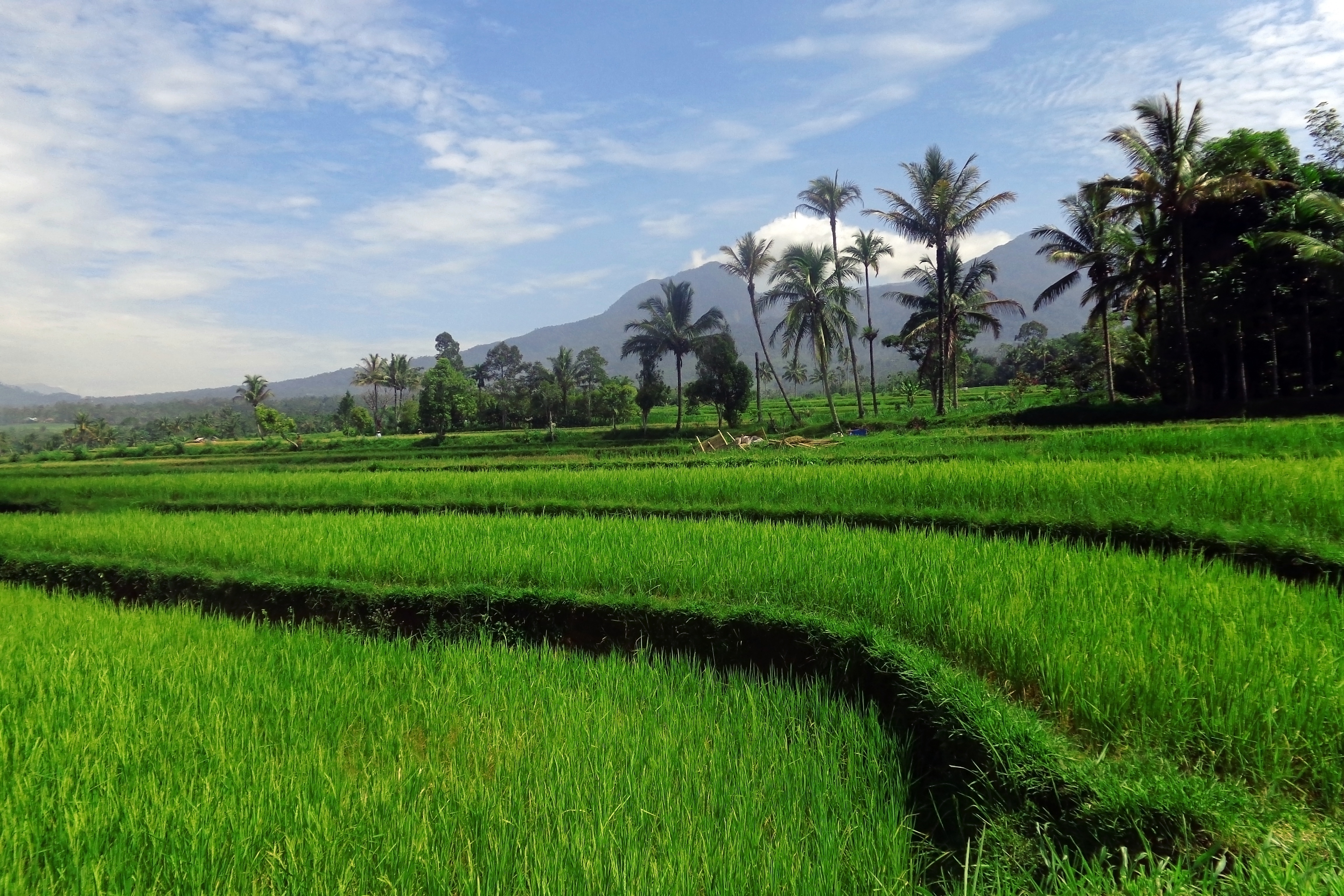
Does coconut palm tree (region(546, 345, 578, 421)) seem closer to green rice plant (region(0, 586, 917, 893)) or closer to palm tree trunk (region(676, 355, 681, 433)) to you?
palm tree trunk (region(676, 355, 681, 433))

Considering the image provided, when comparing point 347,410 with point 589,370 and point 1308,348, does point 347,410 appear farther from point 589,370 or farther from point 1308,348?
point 1308,348

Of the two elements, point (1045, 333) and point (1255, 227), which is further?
point (1045, 333)

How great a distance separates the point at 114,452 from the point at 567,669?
4436cm

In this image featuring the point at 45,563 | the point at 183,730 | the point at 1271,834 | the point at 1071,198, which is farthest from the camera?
the point at 1071,198

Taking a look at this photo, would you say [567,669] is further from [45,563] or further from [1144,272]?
[1144,272]

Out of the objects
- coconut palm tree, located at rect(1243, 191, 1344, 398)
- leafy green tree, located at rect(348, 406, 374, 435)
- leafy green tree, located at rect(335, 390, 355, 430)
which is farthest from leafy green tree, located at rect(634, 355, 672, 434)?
leafy green tree, located at rect(335, 390, 355, 430)

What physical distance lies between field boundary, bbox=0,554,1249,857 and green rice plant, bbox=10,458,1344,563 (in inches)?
127

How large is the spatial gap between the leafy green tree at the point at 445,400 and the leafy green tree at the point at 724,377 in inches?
643

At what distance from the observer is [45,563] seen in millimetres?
7223

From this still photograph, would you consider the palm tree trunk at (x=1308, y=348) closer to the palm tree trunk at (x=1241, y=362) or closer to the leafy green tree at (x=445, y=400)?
the palm tree trunk at (x=1241, y=362)

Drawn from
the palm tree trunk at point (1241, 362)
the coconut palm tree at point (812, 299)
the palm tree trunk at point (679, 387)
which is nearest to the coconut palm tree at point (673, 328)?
the palm tree trunk at point (679, 387)

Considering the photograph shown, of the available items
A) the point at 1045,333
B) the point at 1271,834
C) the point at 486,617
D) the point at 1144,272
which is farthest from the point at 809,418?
the point at 1045,333

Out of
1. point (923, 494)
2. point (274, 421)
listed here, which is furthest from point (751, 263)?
point (274, 421)

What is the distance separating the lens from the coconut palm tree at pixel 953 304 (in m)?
20.9
